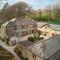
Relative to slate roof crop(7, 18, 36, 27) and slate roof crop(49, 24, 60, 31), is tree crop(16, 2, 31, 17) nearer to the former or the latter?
slate roof crop(7, 18, 36, 27)

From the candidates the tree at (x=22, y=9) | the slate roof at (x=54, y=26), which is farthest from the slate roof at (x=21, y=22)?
the slate roof at (x=54, y=26)

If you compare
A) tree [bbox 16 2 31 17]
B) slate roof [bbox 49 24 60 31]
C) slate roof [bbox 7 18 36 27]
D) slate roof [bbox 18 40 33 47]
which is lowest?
slate roof [bbox 18 40 33 47]

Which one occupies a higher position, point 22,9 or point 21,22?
point 22,9

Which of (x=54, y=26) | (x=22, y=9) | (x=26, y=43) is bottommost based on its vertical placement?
(x=26, y=43)

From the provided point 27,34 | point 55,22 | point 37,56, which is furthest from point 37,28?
point 37,56

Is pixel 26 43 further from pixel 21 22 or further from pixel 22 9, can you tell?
pixel 22 9

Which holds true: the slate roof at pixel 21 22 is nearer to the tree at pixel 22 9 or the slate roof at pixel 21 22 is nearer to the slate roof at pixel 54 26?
the tree at pixel 22 9

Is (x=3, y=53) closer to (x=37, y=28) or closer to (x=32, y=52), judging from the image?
(x=32, y=52)

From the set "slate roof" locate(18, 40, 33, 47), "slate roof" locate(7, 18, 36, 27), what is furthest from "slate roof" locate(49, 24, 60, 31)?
"slate roof" locate(18, 40, 33, 47)

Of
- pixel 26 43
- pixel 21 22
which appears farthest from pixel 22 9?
pixel 26 43

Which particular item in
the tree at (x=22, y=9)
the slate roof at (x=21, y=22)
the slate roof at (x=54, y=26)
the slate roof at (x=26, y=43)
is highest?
the tree at (x=22, y=9)

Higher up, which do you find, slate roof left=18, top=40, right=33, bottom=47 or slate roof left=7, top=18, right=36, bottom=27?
slate roof left=7, top=18, right=36, bottom=27
